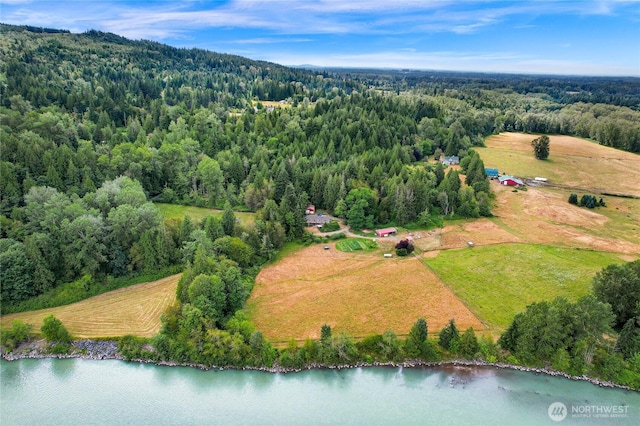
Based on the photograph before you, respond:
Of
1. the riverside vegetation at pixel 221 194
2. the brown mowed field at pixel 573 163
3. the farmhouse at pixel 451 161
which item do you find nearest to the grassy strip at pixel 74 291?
the riverside vegetation at pixel 221 194

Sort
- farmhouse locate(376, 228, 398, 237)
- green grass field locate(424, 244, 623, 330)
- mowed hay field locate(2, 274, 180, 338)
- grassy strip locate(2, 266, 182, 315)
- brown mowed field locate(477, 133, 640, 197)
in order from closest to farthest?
mowed hay field locate(2, 274, 180, 338) → grassy strip locate(2, 266, 182, 315) → green grass field locate(424, 244, 623, 330) → farmhouse locate(376, 228, 398, 237) → brown mowed field locate(477, 133, 640, 197)

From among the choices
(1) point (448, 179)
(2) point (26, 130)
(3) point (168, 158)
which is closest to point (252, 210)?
(3) point (168, 158)

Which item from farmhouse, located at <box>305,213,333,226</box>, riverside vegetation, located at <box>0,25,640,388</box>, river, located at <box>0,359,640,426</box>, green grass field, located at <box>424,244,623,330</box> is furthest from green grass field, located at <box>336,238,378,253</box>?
river, located at <box>0,359,640,426</box>

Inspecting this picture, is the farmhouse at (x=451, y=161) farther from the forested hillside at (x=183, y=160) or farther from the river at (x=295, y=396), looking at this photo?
the river at (x=295, y=396)

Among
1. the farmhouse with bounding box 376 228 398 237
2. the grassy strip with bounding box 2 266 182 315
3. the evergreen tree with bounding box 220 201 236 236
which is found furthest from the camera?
the farmhouse with bounding box 376 228 398 237

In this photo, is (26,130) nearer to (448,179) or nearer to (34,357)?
(34,357)

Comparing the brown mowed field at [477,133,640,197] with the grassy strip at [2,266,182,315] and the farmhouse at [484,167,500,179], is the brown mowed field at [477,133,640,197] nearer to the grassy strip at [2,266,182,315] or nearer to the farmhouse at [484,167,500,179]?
the farmhouse at [484,167,500,179]

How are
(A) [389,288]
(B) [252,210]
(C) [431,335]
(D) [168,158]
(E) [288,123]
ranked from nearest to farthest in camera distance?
(C) [431,335] → (A) [389,288] → (B) [252,210] → (D) [168,158] → (E) [288,123]
